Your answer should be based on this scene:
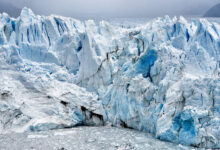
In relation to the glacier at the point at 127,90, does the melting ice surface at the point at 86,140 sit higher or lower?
lower

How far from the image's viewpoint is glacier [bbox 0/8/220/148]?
478cm

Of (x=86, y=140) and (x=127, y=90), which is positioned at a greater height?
(x=127, y=90)

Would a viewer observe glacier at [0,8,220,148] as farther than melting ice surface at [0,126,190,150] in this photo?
Yes

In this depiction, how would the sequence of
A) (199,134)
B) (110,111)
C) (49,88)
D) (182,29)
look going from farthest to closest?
(182,29) → (49,88) → (110,111) → (199,134)

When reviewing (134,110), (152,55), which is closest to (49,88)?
(134,110)

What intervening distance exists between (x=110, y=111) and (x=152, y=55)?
1930 mm

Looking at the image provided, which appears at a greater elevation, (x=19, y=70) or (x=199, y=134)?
(x=19, y=70)

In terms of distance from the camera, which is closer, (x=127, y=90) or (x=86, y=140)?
(x=86, y=140)

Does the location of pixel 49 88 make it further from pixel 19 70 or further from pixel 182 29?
pixel 182 29

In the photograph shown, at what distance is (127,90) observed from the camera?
19.6ft

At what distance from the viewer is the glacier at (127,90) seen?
188 inches

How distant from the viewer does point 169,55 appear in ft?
19.9

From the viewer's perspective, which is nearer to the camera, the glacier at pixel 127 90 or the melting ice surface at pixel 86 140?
the melting ice surface at pixel 86 140

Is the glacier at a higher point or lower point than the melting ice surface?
higher
